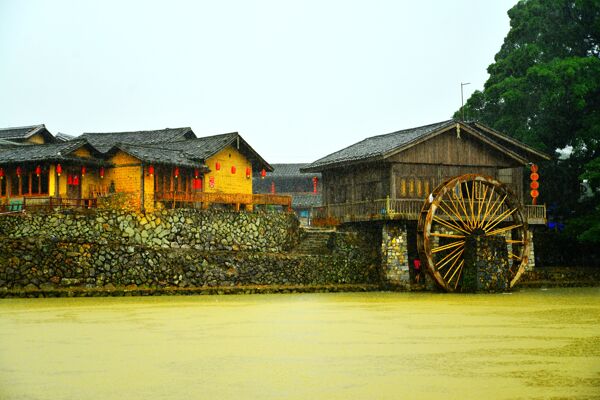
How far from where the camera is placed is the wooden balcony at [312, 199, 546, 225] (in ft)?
111

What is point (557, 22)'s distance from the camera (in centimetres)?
4316

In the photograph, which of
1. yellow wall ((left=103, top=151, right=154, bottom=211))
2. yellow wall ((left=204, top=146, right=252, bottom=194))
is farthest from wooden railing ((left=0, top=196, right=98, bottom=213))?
yellow wall ((left=204, top=146, right=252, bottom=194))

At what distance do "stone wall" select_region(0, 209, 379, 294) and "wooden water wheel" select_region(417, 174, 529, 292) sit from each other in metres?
3.18

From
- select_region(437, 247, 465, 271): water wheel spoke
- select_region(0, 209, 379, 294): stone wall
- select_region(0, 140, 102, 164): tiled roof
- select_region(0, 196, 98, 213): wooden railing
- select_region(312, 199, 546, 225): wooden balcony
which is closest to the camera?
select_region(0, 209, 379, 294): stone wall

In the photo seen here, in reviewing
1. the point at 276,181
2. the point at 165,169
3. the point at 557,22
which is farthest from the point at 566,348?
the point at 276,181

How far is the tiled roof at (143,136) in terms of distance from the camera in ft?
147

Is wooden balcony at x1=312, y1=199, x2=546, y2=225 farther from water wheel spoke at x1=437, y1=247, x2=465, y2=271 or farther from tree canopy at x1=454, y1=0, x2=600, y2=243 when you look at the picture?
tree canopy at x1=454, y1=0, x2=600, y2=243

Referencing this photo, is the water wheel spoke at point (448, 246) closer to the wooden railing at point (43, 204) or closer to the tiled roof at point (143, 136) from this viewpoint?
the wooden railing at point (43, 204)

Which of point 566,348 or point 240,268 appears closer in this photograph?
point 566,348

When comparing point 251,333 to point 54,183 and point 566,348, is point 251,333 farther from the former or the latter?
point 54,183

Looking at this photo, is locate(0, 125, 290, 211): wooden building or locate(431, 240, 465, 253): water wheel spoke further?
locate(0, 125, 290, 211): wooden building

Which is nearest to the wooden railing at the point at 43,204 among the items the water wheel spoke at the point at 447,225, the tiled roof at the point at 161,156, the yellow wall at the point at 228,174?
the tiled roof at the point at 161,156

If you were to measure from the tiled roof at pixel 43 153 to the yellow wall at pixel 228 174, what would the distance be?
18.7ft

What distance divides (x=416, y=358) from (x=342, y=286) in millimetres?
19214
